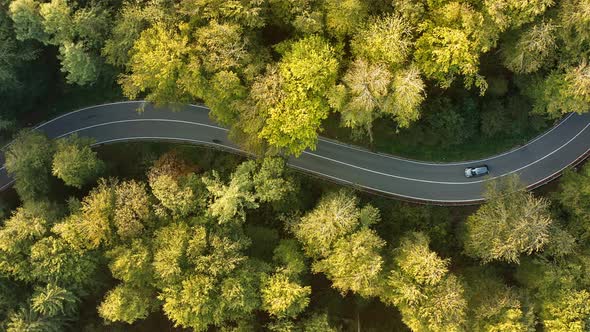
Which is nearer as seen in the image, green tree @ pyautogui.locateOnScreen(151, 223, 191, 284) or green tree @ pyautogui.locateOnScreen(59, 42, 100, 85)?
green tree @ pyautogui.locateOnScreen(151, 223, 191, 284)

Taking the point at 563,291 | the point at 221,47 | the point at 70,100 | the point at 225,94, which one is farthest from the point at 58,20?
the point at 563,291

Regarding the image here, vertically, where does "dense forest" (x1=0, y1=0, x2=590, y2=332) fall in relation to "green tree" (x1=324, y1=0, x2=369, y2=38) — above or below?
below

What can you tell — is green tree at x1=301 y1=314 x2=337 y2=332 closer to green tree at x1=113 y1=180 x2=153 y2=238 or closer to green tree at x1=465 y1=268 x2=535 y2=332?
green tree at x1=465 y1=268 x2=535 y2=332

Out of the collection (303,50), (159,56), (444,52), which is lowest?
(159,56)

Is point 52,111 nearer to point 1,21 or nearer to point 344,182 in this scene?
point 1,21

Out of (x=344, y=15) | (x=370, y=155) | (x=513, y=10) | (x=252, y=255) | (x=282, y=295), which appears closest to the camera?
(x=513, y=10)

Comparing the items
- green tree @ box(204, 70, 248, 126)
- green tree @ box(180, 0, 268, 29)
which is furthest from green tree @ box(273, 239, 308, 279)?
green tree @ box(180, 0, 268, 29)

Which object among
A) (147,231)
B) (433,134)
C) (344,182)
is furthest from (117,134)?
(433,134)

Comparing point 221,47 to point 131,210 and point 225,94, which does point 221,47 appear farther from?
point 131,210
